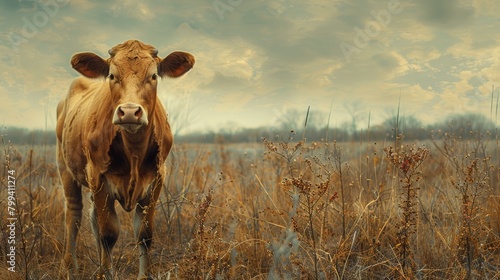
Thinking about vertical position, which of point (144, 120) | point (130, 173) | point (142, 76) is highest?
point (142, 76)

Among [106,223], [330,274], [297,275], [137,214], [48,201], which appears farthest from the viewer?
[48,201]

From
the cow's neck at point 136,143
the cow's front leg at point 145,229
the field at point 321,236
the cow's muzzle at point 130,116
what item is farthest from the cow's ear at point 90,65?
the cow's front leg at point 145,229

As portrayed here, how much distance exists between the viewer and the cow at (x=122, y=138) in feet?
11.8

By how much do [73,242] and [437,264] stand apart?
11.7ft

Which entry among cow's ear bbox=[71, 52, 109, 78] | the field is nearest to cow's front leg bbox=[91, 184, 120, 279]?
the field

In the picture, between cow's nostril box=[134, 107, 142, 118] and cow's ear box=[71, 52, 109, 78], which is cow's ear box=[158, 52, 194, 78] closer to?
cow's ear box=[71, 52, 109, 78]

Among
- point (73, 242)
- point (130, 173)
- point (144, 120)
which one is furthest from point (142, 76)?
point (73, 242)

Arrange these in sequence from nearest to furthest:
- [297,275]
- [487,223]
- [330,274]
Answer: [330,274] < [297,275] < [487,223]

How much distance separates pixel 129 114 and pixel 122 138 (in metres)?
0.65

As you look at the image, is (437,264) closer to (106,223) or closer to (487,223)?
(487,223)

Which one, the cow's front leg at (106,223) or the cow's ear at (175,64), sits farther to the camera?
the cow's ear at (175,64)

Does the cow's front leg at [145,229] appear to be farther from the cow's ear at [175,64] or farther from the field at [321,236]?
the cow's ear at [175,64]

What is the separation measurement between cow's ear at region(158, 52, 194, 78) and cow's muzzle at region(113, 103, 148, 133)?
0.90 m

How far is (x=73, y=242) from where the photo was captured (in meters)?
4.77
